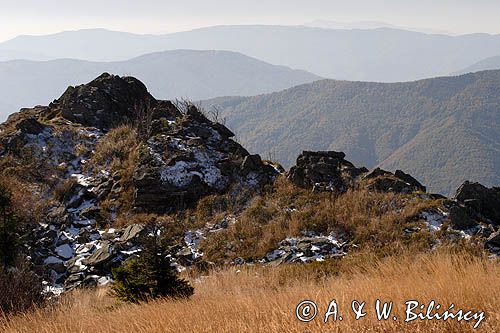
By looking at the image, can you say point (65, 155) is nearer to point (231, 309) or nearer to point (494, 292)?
point (231, 309)

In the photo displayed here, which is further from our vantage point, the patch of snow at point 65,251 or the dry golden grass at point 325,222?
the patch of snow at point 65,251

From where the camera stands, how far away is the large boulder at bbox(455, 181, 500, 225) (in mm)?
13711

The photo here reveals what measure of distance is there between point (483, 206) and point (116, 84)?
1842 centimetres

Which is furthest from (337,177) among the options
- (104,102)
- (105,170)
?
(104,102)

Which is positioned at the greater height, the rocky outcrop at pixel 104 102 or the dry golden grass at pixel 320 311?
the rocky outcrop at pixel 104 102

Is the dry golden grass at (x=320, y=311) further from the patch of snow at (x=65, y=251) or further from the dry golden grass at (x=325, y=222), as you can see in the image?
the patch of snow at (x=65, y=251)

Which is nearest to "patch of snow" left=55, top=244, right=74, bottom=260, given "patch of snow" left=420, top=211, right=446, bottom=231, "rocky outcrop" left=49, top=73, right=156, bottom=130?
"rocky outcrop" left=49, top=73, right=156, bottom=130

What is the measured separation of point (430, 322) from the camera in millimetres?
3814

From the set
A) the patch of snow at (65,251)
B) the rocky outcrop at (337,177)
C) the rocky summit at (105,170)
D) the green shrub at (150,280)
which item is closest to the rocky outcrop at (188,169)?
the rocky summit at (105,170)

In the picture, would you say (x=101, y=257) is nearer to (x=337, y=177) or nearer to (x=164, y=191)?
(x=164, y=191)

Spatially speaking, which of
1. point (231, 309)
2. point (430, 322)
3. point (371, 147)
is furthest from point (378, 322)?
point (371, 147)

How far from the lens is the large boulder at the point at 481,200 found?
13.7 metres

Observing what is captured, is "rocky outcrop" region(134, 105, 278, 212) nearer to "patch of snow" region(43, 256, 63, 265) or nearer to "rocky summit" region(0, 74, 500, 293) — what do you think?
"rocky summit" region(0, 74, 500, 293)

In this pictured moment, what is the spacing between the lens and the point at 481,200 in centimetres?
1402
